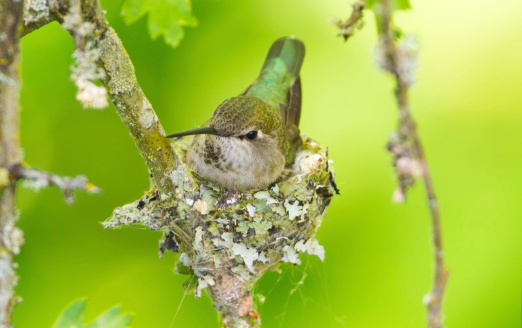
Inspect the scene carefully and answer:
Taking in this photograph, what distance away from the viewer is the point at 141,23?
4719mm

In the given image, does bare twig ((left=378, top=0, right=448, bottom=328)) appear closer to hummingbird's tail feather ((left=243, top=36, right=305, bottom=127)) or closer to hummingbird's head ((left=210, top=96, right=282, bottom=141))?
hummingbird's head ((left=210, top=96, right=282, bottom=141))

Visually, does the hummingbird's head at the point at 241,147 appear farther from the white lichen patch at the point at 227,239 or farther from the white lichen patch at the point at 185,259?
the white lichen patch at the point at 185,259

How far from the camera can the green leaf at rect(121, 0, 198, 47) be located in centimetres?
270

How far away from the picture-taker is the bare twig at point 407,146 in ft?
3.09

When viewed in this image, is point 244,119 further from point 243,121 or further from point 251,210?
point 251,210

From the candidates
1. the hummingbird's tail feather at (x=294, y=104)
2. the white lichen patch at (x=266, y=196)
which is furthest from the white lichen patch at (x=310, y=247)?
the hummingbird's tail feather at (x=294, y=104)

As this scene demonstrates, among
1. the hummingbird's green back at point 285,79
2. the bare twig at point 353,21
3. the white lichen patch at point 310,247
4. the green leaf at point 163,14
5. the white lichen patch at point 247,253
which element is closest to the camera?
the bare twig at point 353,21

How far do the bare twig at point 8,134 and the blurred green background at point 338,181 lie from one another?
126 inches

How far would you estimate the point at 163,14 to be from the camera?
2820 mm

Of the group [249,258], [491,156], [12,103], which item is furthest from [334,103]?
[12,103]

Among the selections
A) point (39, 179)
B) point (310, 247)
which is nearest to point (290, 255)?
point (310, 247)

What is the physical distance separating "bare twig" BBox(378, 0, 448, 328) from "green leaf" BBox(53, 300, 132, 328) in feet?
5.09

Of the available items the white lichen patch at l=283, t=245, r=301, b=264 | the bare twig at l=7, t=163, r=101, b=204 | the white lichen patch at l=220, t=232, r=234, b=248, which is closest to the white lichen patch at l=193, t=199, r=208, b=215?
the white lichen patch at l=220, t=232, r=234, b=248

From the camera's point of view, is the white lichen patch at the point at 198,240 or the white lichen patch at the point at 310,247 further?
the white lichen patch at the point at 310,247
